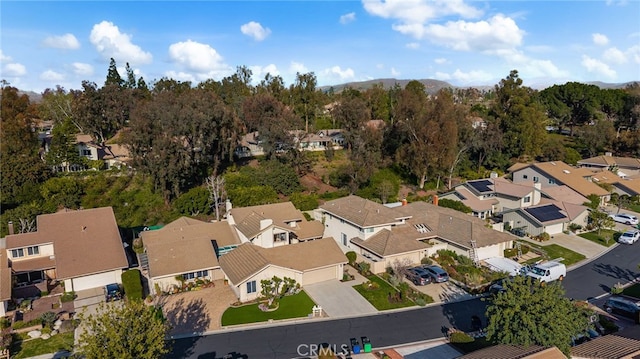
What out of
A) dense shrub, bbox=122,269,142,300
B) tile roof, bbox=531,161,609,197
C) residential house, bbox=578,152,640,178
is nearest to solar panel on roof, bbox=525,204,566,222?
tile roof, bbox=531,161,609,197

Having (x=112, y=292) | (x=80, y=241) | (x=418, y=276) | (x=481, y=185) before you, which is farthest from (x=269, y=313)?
(x=481, y=185)

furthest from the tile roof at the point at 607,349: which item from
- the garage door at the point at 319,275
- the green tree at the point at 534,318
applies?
the garage door at the point at 319,275

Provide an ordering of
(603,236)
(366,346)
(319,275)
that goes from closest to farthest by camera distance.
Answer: (366,346) < (319,275) < (603,236)

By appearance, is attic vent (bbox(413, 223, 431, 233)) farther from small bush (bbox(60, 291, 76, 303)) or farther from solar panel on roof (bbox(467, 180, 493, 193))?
small bush (bbox(60, 291, 76, 303))

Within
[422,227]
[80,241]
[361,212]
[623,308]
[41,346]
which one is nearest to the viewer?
[41,346]

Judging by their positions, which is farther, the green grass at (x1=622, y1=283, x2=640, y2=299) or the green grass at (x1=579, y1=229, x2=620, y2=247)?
the green grass at (x1=579, y1=229, x2=620, y2=247)

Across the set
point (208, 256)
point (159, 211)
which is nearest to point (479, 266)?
point (208, 256)

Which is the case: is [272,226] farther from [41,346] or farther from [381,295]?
[41,346]
